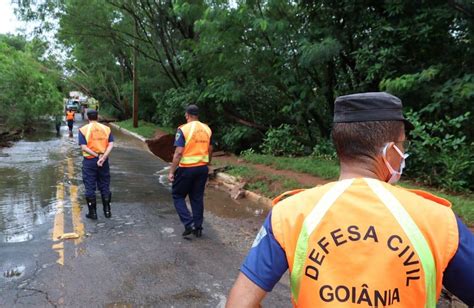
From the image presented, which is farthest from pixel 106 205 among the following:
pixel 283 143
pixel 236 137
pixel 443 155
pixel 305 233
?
pixel 236 137

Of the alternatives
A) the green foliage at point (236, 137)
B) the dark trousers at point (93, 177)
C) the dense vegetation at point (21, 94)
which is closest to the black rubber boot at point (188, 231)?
the dark trousers at point (93, 177)

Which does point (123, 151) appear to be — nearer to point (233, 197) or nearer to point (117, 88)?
point (233, 197)

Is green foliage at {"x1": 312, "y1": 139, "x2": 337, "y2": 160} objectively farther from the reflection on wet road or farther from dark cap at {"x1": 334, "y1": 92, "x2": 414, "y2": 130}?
dark cap at {"x1": 334, "y1": 92, "x2": 414, "y2": 130}

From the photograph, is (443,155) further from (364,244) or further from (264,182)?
(364,244)

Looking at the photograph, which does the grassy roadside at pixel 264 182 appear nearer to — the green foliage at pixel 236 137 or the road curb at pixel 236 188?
the road curb at pixel 236 188

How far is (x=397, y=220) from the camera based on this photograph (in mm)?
1347

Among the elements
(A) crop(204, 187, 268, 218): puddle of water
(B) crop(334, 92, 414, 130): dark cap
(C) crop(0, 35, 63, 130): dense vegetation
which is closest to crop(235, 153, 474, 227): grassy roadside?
(A) crop(204, 187, 268, 218): puddle of water

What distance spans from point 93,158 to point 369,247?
21.3ft

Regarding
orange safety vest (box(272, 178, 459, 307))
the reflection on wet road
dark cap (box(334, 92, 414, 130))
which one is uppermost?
dark cap (box(334, 92, 414, 130))

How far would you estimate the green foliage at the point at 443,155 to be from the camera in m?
8.36

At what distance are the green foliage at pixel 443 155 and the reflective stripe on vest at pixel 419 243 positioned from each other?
7729 mm

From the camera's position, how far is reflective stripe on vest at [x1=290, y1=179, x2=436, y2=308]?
4.32 feet

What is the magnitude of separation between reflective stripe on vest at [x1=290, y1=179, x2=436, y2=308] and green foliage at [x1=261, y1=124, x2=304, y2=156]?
42.2ft

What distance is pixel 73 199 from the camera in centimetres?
856
